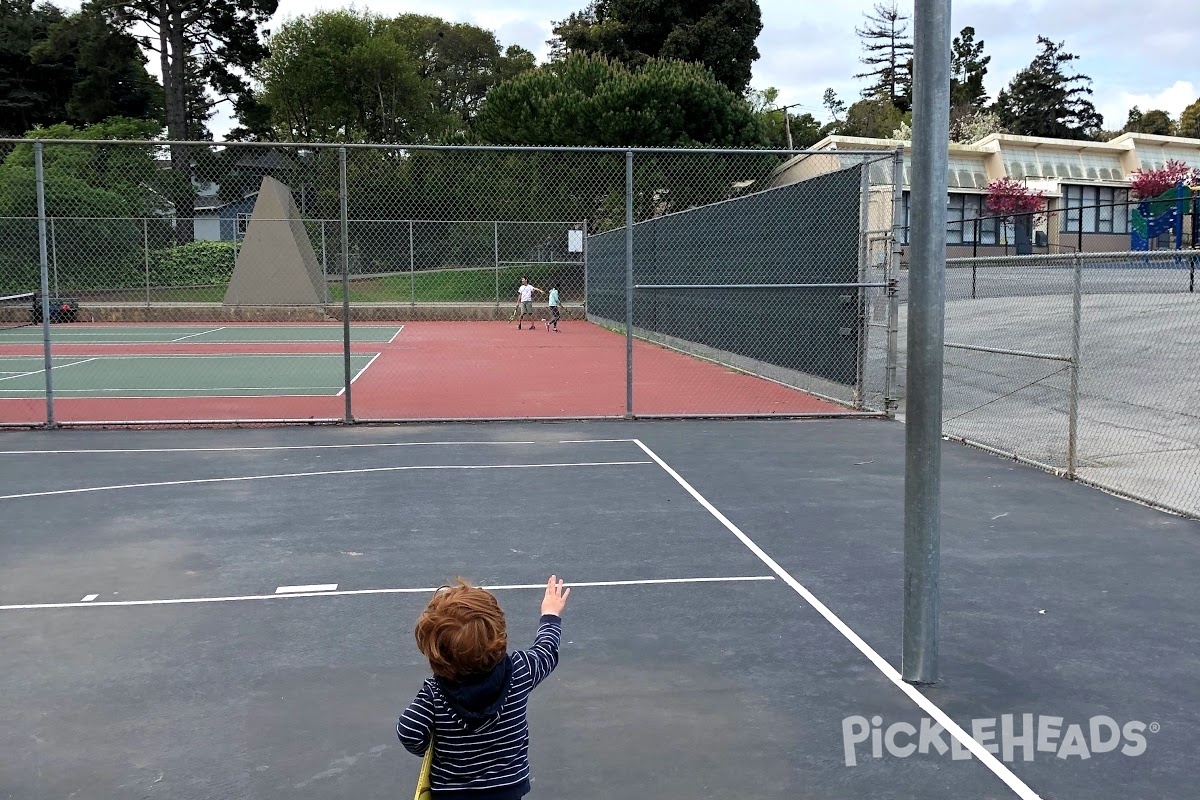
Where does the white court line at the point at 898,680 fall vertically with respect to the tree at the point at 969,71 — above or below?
below

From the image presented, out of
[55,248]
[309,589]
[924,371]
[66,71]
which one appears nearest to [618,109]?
[55,248]

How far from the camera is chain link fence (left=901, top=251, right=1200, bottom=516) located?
380 inches

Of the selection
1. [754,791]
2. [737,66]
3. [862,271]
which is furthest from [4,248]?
[737,66]

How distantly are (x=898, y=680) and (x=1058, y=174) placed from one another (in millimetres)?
60253

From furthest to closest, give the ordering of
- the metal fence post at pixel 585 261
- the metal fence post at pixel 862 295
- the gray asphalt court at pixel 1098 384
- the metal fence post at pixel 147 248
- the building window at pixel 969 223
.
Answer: the building window at pixel 969 223 → the metal fence post at pixel 585 261 → the metal fence post at pixel 147 248 → the metal fence post at pixel 862 295 → the gray asphalt court at pixel 1098 384

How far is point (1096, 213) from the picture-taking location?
49906mm

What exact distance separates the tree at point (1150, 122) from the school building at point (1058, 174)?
3311 cm

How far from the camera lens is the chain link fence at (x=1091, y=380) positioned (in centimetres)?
966

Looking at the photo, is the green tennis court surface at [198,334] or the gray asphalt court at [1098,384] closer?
the gray asphalt court at [1098,384]

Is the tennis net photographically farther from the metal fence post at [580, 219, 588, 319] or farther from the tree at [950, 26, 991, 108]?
the tree at [950, 26, 991, 108]

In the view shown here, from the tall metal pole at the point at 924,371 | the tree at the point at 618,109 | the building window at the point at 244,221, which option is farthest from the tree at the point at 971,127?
the tall metal pole at the point at 924,371

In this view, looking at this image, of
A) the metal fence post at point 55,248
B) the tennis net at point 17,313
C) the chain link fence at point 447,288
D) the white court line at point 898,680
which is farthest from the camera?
the tennis net at point 17,313

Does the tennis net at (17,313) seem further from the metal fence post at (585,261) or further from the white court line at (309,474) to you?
the white court line at (309,474)

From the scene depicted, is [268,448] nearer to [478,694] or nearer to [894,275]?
[894,275]
